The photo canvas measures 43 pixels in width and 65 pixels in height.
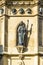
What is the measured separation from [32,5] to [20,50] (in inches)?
86.9

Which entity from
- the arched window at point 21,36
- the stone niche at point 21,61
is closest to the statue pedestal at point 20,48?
the arched window at point 21,36

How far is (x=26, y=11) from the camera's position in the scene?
20500 mm

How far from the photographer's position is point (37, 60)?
19.7 m

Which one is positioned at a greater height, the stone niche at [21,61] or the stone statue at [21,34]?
the stone statue at [21,34]

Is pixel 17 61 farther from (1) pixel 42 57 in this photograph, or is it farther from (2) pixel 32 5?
(2) pixel 32 5

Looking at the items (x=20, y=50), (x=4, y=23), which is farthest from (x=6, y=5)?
(x=20, y=50)

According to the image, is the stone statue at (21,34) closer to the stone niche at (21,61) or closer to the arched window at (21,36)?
the arched window at (21,36)

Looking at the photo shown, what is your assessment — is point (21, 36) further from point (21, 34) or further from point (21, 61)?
point (21, 61)

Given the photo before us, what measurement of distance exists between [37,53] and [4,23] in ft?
6.66

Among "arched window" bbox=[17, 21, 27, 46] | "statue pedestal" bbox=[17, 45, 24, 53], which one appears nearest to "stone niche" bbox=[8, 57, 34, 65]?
"statue pedestal" bbox=[17, 45, 24, 53]

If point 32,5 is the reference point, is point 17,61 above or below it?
below

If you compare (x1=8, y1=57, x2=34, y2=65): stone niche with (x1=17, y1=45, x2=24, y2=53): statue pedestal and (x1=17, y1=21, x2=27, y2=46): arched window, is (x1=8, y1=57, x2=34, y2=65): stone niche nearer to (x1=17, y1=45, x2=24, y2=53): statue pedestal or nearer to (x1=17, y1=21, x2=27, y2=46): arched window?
(x1=17, y1=45, x2=24, y2=53): statue pedestal

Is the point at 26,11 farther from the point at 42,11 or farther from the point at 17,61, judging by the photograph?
the point at 17,61

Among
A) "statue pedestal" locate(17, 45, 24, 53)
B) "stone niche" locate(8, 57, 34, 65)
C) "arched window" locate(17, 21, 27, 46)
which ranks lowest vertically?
"stone niche" locate(8, 57, 34, 65)
